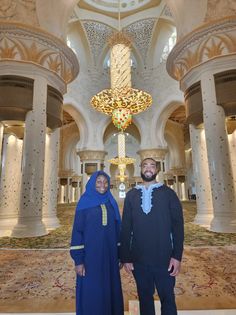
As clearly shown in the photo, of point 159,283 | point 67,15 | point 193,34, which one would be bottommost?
point 159,283

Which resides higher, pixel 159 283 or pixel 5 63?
pixel 5 63

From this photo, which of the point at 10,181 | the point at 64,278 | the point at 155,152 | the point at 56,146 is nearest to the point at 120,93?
the point at 56,146

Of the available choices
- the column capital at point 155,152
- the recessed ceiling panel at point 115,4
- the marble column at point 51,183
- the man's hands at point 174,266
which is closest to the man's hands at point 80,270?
the man's hands at point 174,266

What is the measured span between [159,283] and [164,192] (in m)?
0.55

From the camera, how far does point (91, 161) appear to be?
12.6 meters

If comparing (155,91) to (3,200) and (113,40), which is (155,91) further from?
(3,200)

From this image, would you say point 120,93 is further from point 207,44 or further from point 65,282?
point 65,282

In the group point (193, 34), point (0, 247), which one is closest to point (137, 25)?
point (193, 34)

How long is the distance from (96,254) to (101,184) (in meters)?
0.47

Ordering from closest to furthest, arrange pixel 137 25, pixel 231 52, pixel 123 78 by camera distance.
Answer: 1. pixel 231 52
2. pixel 123 78
3. pixel 137 25

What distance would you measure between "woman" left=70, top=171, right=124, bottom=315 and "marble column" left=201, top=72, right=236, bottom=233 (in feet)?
11.8

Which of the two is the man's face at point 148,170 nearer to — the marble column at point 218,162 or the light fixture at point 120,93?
the marble column at point 218,162

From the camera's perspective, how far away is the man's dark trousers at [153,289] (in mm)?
1232

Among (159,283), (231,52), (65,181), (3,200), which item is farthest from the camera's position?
(65,181)
